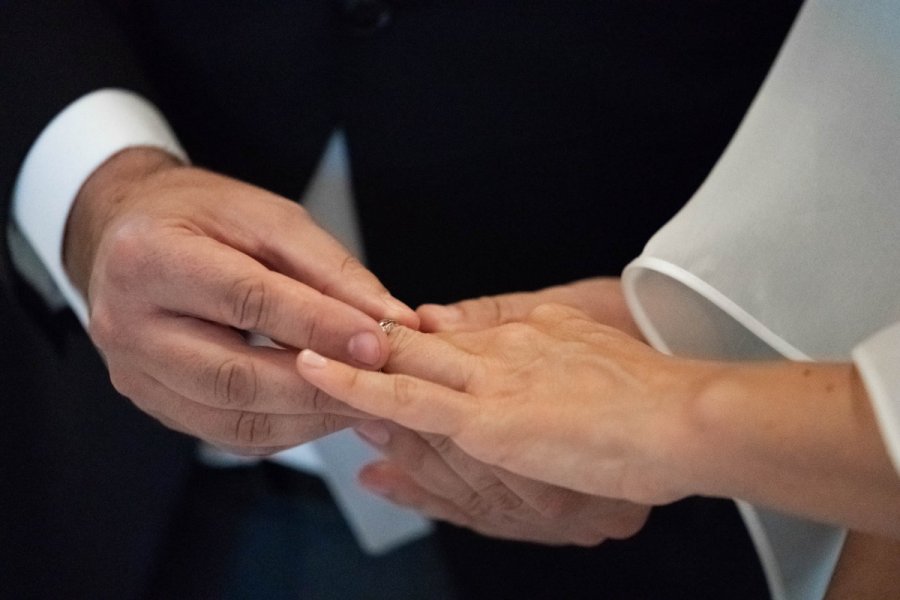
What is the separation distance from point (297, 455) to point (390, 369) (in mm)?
562

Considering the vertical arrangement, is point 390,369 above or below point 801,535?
above

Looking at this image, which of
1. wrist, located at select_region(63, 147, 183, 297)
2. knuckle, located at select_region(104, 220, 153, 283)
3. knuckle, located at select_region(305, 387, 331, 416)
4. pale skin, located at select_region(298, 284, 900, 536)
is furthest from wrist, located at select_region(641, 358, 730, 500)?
wrist, located at select_region(63, 147, 183, 297)

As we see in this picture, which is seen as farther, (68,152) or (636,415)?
(68,152)

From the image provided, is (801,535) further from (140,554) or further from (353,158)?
(140,554)

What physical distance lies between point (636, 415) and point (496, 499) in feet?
0.74

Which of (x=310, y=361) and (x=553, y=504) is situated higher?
(x=310, y=361)

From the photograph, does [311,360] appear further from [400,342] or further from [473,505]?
[473,505]

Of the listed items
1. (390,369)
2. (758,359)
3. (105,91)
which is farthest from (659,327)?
(105,91)

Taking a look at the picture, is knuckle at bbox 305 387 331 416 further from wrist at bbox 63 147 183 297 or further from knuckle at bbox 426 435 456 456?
wrist at bbox 63 147 183 297

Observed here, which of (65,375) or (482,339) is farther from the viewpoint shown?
(65,375)

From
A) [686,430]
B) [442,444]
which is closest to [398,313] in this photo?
[442,444]

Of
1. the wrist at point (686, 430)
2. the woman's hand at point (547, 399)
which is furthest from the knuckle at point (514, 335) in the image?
the wrist at point (686, 430)

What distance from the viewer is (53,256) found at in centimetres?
76

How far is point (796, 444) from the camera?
0.44m
